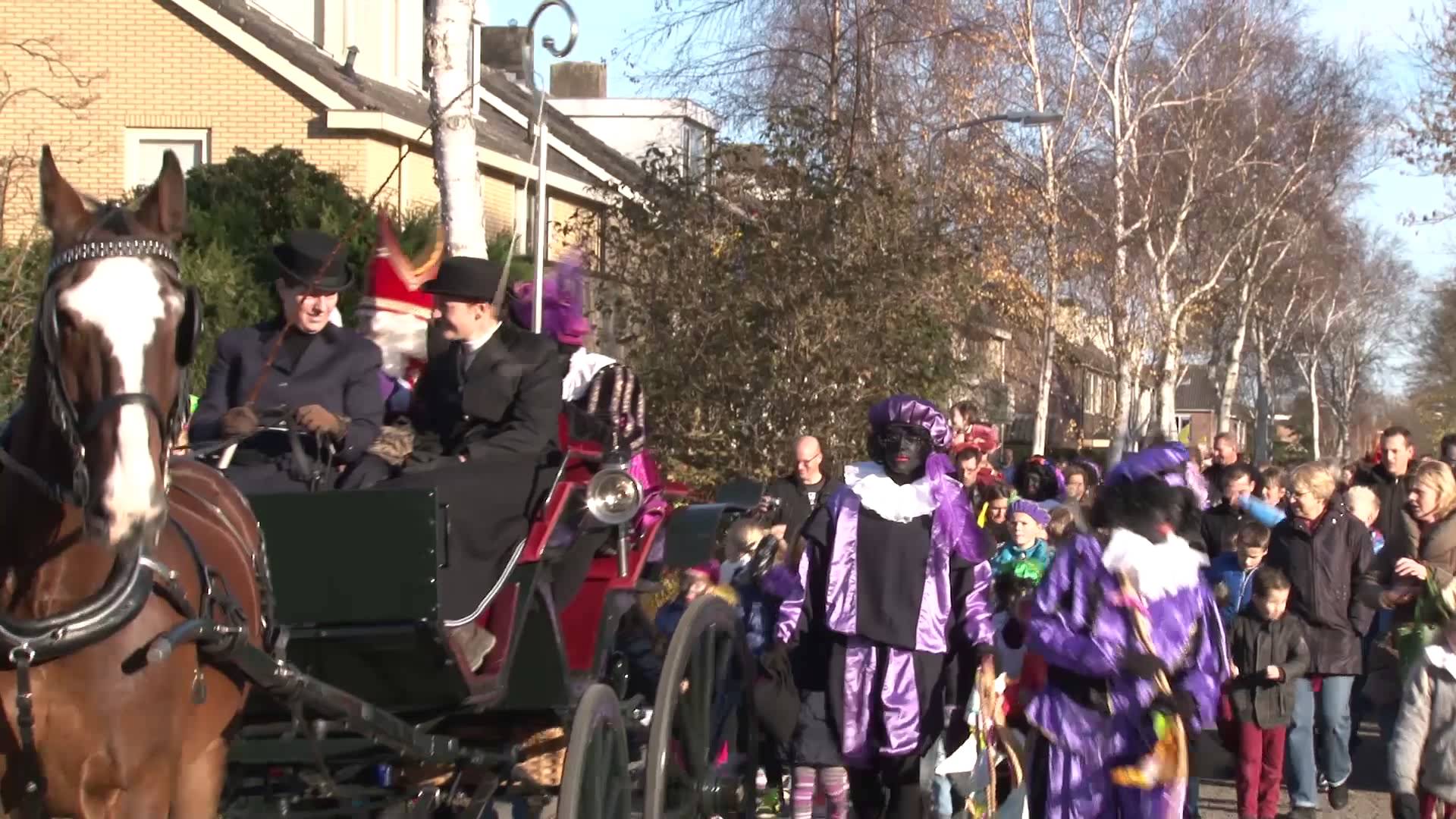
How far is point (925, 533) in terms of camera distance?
701 centimetres

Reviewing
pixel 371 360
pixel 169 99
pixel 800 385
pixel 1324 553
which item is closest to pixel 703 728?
pixel 371 360

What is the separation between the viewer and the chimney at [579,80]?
41781mm

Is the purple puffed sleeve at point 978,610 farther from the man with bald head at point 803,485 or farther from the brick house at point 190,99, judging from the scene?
the brick house at point 190,99

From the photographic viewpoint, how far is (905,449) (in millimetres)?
7004

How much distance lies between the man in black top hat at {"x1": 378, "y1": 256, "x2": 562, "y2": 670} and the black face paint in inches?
48.6

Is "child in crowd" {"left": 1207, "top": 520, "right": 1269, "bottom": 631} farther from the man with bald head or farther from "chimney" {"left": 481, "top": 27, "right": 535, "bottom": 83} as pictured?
"chimney" {"left": 481, "top": 27, "right": 535, "bottom": 83}

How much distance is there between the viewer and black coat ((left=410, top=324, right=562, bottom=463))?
6219 millimetres

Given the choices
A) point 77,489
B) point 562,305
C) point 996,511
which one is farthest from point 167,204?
point 996,511

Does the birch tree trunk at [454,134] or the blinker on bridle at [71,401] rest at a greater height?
the birch tree trunk at [454,134]

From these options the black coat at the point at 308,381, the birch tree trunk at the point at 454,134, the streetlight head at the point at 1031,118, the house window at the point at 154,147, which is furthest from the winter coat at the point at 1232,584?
the house window at the point at 154,147

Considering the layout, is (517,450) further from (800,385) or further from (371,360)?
(800,385)

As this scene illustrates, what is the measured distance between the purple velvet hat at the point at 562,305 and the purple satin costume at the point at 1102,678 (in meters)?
2.17

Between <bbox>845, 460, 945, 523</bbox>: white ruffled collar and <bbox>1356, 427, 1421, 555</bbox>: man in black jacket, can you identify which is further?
<bbox>1356, 427, 1421, 555</bbox>: man in black jacket

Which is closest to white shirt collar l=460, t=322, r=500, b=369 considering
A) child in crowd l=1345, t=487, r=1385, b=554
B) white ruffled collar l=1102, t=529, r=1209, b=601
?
white ruffled collar l=1102, t=529, r=1209, b=601
